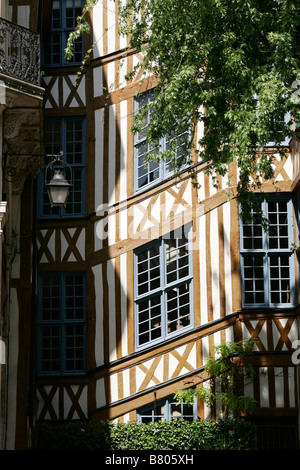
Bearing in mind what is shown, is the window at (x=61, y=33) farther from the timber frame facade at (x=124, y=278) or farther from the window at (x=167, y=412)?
the window at (x=167, y=412)

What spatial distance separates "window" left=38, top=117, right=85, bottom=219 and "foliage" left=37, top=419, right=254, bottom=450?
4.13 metres

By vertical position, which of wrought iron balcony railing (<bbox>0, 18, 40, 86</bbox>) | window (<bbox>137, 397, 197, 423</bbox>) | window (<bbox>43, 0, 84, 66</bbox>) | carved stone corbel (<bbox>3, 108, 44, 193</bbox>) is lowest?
window (<bbox>137, 397, 197, 423</bbox>)

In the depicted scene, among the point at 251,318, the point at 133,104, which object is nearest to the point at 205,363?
the point at 251,318

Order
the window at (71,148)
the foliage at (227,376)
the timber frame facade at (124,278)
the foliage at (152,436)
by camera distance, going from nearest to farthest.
A: 1. the foliage at (152,436)
2. the foliage at (227,376)
3. the timber frame facade at (124,278)
4. the window at (71,148)

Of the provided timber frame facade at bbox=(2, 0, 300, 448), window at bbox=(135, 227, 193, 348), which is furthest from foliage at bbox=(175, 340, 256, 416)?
window at bbox=(135, 227, 193, 348)

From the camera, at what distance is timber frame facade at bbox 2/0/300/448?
1561cm

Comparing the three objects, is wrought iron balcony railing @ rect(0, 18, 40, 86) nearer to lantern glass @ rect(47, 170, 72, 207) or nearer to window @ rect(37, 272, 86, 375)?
lantern glass @ rect(47, 170, 72, 207)

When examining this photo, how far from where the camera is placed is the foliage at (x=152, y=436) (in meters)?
15.0

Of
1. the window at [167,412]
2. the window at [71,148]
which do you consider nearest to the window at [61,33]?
Answer: the window at [71,148]

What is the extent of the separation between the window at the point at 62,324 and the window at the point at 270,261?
10.2ft

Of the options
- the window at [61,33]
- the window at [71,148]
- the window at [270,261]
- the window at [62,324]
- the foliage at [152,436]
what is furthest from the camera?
the window at [61,33]

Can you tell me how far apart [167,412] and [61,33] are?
7.50 metres

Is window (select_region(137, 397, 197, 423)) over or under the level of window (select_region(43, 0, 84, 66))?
under

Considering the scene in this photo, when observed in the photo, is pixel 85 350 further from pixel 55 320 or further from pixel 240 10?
pixel 240 10
